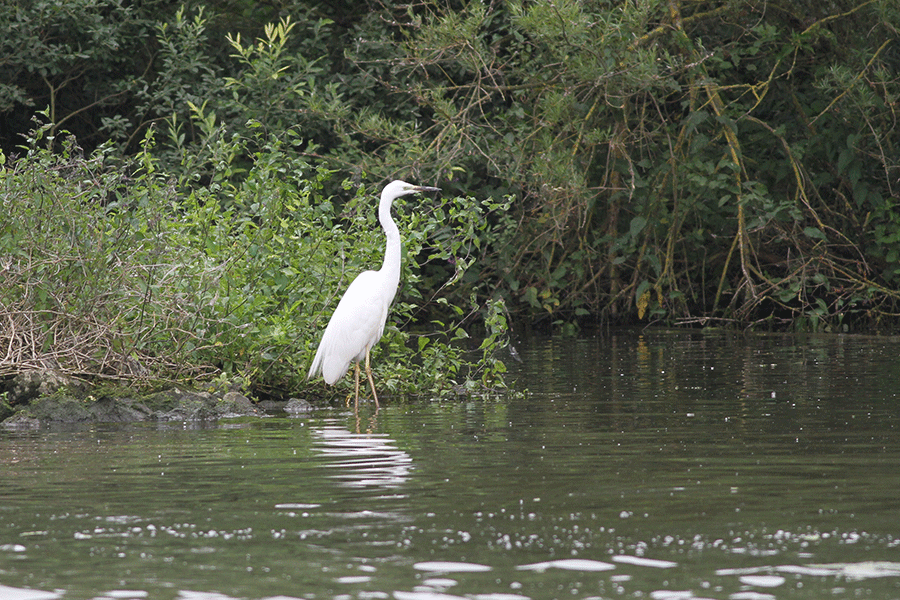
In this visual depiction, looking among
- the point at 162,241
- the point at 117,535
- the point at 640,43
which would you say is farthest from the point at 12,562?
the point at 640,43

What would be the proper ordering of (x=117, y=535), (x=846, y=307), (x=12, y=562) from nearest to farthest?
(x=12, y=562)
(x=117, y=535)
(x=846, y=307)

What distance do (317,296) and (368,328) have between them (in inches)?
39.1

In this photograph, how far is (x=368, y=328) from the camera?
33.3 feet

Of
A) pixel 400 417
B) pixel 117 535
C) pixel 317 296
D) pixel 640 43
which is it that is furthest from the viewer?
pixel 640 43

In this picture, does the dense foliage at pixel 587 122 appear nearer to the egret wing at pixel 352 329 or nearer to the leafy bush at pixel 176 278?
the leafy bush at pixel 176 278

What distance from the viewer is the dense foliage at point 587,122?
15.9 m

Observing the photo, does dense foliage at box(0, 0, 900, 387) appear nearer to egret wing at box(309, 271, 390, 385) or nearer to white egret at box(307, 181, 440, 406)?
white egret at box(307, 181, 440, 406)

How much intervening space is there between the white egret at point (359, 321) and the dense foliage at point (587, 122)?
378cm

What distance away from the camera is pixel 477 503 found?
576 cm

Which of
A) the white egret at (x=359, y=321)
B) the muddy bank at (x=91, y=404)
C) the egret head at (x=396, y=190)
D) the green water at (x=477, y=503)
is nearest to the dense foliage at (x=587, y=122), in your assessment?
the egret head at (x=396, y=190)

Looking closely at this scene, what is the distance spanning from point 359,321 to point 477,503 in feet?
14.8

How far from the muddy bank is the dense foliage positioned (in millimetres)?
5232

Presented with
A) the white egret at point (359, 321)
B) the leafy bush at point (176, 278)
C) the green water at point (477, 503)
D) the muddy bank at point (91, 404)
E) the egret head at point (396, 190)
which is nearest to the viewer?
the green water at point (477, 503)

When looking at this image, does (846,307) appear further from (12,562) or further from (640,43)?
(12,562)
